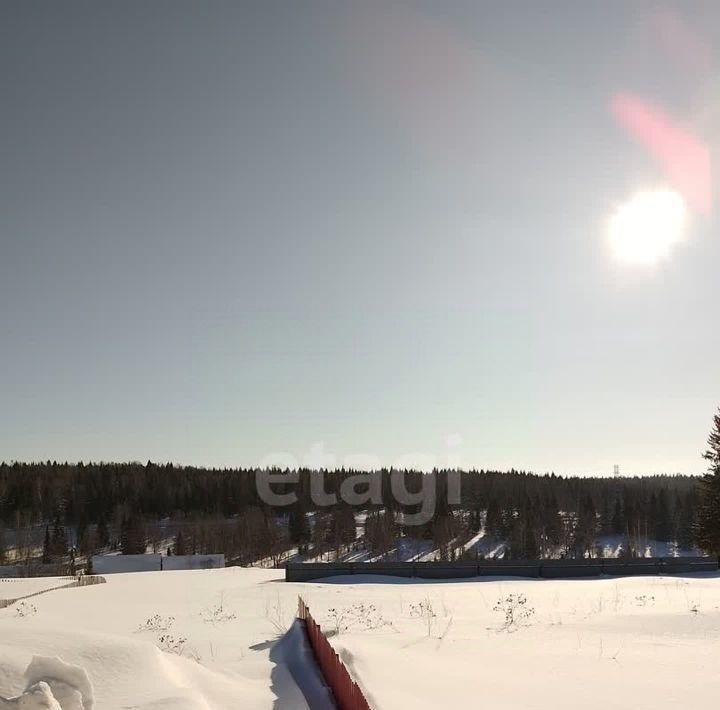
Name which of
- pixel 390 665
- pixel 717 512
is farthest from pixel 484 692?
pixel 717 512

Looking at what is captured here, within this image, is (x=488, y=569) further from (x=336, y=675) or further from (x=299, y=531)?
(x=299, y=531)

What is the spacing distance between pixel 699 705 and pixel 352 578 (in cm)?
2299

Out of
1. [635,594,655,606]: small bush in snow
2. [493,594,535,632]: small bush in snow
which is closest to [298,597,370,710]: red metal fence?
[493,594,535,632]: small bush in snow

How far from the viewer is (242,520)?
10275cm

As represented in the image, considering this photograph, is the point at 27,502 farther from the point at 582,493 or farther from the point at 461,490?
the point at 582,493

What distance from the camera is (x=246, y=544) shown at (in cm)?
9606

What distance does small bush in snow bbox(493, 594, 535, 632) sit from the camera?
1383 centimetres

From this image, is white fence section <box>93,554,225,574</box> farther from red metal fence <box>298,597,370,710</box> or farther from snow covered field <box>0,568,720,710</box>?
red metal fence <box>298,597,370,710</box>

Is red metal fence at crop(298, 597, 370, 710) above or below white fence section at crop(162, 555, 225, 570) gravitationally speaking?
above

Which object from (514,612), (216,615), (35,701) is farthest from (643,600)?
(35,701)

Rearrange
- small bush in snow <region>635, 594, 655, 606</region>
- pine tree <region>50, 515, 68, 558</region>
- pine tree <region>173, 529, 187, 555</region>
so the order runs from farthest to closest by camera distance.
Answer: pine tree <region>173, 529, 187, 555</region>
pine tree <region>50, 515, 68, 558</region>
small bush in snow <region>635, 594, 655, 606</region>

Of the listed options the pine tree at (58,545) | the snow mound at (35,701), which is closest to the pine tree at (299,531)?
the pine tree at (58,545)

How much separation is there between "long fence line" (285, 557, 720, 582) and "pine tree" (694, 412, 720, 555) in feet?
9.67

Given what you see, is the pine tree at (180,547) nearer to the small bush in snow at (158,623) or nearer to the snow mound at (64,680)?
the small bush in snow at (158,623)
